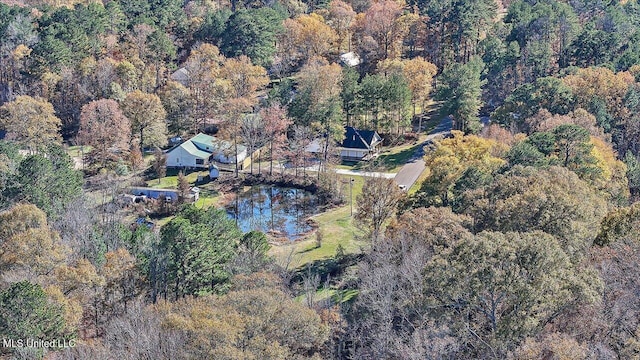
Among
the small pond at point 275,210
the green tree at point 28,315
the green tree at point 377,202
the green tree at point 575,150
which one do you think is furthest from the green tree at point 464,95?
the green tree at point 28,315

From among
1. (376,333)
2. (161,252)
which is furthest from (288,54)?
(376,333)

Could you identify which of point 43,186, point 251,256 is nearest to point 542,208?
point 251,256

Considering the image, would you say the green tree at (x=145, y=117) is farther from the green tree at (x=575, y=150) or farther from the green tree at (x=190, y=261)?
the green tree at (x=575, y=150)

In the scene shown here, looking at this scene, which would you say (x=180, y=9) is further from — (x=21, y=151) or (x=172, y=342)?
(x=172, y=342)

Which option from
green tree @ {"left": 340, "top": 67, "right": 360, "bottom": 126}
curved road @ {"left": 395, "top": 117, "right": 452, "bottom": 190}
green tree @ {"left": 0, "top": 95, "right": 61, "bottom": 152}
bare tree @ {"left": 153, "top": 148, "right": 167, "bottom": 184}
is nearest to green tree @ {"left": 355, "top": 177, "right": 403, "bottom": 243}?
curved road @ {"left": 395, "top": 117, "right": 452, "bottom": 190}

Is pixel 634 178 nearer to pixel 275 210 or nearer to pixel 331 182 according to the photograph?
pixel 331 182

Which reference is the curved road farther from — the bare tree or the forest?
the bare tree
